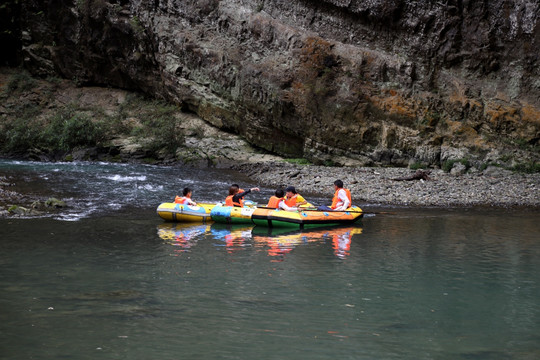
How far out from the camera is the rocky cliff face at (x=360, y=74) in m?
23.1

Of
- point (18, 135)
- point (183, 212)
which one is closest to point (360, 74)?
point (183, 212)

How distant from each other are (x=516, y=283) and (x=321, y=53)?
1904 cm

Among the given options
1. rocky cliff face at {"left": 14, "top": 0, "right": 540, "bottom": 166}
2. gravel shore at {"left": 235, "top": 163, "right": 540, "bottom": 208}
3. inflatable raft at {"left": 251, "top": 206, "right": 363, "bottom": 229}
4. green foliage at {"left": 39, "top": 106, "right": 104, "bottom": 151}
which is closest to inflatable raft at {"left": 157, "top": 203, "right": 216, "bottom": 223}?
inflatable raft at {"left": 251, "top": 206, "right": 363, "bottom": 229}

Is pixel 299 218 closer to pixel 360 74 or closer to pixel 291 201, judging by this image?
pixel 291 201

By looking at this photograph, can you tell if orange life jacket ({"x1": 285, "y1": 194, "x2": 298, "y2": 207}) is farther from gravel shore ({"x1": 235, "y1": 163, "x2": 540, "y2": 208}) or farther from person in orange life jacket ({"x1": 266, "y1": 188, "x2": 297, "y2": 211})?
gravel shore ({"x1": 235, "y1": 163, "x2": 540, "y2": 208})

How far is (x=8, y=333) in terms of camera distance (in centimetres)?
573

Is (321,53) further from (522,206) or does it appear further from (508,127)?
(522,206)

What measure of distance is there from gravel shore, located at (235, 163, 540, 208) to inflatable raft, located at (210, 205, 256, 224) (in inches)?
202

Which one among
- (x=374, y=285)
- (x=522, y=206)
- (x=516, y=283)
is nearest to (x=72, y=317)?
(x=374, y=285)

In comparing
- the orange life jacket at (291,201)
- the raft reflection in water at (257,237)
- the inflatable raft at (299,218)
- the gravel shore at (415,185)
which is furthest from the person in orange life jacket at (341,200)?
the gravel shore at (415,185)

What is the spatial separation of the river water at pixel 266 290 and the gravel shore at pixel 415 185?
9.82 ft

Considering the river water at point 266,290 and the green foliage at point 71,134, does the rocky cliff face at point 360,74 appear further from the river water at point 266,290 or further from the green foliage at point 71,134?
the river water at point 266,290

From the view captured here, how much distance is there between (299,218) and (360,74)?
45.2ft

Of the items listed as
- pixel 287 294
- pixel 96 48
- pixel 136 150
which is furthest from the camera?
pixel 96 48
